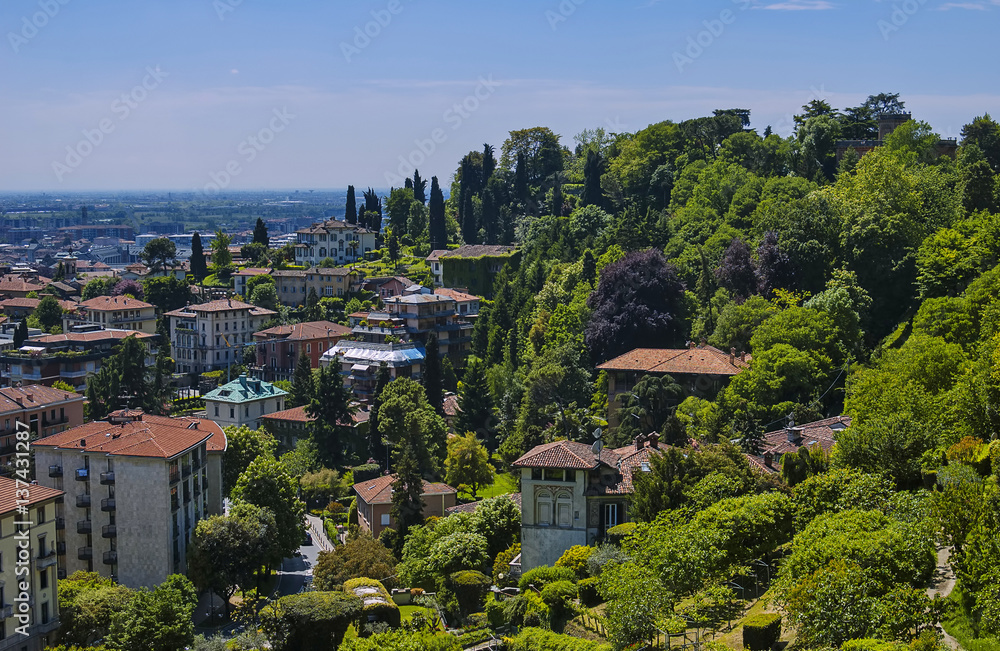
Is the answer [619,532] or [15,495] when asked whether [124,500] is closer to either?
[15,495]

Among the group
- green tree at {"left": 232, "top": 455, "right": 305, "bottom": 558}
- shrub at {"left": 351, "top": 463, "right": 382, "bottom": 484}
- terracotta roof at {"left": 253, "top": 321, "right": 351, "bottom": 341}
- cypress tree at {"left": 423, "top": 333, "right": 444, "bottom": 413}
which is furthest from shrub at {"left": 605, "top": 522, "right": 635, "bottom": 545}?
terracotta roof at {"left": 253, "top": 321, "right": 351, "bottom": 341}

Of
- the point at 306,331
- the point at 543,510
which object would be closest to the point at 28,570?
the point at 543,510

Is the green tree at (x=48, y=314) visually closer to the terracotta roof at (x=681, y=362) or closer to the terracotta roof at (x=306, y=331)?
the terracotta roof at (x=306, y=331)

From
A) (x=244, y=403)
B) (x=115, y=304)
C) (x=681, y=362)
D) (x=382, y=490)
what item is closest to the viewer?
(x=382, y=490)

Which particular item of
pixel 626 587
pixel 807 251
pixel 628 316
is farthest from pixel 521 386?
pixel 626 587

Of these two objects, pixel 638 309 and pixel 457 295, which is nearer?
pixel 638 309

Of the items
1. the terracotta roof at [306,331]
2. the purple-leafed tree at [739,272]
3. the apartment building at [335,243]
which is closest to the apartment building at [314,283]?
the apartment building at [335,243]

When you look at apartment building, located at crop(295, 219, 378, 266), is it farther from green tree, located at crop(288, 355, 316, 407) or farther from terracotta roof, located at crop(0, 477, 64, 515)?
terracotta roof, located at crop(0, 477, 64, 515)
